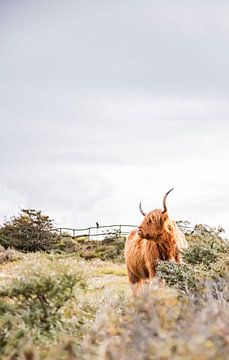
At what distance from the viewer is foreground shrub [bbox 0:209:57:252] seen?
31.3 metres

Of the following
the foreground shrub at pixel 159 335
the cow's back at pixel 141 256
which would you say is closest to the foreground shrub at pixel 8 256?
the cow's back at pixel 141 256

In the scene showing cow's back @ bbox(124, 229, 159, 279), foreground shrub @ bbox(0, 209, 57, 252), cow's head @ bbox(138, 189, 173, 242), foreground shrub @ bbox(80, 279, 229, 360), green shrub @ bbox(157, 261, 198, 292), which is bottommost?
foreground shrub @ bbox(80, 279, 229, 360)

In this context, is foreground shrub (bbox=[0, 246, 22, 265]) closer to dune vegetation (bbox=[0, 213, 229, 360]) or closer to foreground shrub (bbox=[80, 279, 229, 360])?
dune vegetation (bbox=[0, 213, 229, 360])

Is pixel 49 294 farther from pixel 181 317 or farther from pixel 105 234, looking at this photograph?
pixel 105 234

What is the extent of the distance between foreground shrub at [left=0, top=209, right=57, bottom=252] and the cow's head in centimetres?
2081

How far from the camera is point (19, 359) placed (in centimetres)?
375

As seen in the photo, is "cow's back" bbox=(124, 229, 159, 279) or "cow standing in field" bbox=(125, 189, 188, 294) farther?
"cow's back" bbox=(124, 229, 159, 279)

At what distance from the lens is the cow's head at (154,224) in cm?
1055

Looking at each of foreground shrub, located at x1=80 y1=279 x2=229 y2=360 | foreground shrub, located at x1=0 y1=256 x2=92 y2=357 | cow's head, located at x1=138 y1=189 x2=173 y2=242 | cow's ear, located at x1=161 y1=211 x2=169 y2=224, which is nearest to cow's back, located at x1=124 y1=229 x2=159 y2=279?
cow's head, located at x1=138 y1=189 x2=173 y2=242

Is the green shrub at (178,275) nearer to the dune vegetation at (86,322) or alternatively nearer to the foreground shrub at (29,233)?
the dune vegetation at (86,322)

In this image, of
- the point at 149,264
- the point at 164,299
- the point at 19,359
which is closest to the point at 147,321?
the point at 164,299

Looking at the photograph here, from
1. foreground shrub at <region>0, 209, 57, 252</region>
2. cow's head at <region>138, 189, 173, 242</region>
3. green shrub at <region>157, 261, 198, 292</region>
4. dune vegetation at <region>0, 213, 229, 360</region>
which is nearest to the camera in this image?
dune vegetation at <region>0, 213, 229, 360</region>

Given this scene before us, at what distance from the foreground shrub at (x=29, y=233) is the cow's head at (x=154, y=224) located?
20.8 meters

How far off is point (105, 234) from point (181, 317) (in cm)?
2883
